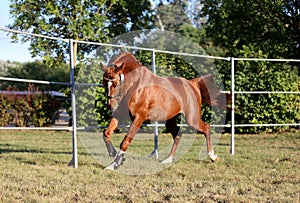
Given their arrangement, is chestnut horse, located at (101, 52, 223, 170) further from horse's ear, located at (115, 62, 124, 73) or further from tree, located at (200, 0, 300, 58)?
tree, located at (200, 0, 300, 58)

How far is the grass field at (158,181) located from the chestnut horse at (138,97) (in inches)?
19.7

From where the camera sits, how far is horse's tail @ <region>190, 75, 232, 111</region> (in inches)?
267

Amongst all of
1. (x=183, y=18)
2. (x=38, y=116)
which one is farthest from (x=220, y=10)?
(x=183, y=18)

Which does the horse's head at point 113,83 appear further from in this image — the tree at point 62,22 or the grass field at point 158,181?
the tree at point 62,22

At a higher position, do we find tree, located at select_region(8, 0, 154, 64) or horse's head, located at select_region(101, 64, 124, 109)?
tree, located at select_region(8, 0, 154, 64)

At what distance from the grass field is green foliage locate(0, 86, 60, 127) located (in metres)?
6.78

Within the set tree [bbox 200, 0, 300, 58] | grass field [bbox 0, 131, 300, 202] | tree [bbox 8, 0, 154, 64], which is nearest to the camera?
grass field [bbox 0, 131, 300, 202]

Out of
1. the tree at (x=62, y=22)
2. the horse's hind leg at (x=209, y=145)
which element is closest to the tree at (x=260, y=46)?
the tree at (x=62, y=22)

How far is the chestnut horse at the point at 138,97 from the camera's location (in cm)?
508

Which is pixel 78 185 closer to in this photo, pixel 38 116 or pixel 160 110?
pixel 160 110

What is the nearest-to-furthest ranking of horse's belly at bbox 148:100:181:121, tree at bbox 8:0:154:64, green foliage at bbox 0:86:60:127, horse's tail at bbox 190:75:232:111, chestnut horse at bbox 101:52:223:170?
chestnut horse at bbox 101:52:223:170 → horse's belly at bbox 148:100:181:121 → horse's tail at bbox 190:75:232:111 → tree at bbox 8:0:154:64 → green foliage at bbox 0:86:60:127

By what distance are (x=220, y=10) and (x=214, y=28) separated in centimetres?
126

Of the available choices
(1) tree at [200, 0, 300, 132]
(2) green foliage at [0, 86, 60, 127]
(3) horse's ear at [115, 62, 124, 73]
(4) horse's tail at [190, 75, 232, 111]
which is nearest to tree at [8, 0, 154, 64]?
(2) green foliage at [0, 86, 60, 127]

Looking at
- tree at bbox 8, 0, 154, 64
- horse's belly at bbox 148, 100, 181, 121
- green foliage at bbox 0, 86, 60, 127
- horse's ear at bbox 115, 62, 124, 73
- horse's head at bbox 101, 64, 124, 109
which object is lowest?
green foliage at bbox 0, 86, 60, 127
